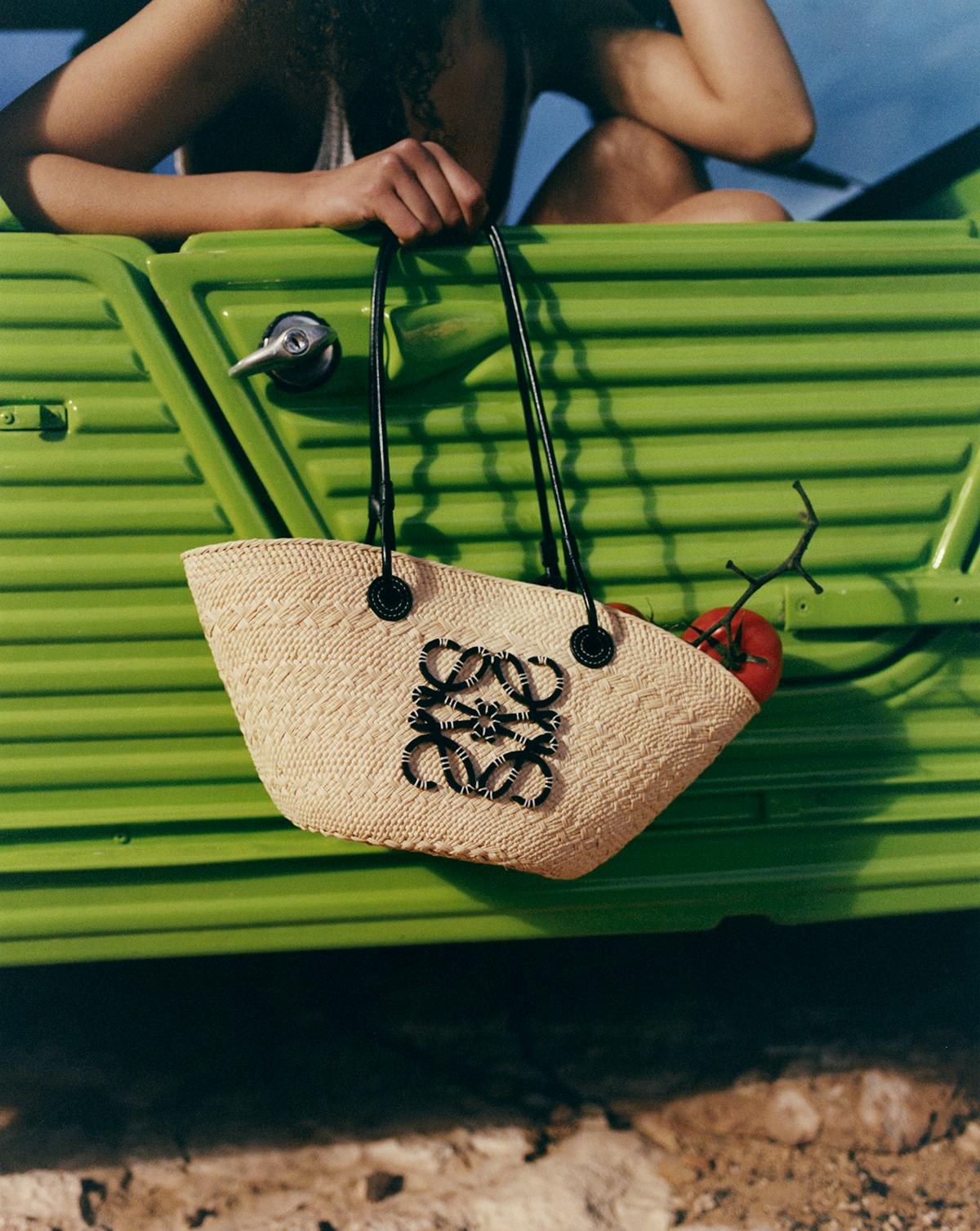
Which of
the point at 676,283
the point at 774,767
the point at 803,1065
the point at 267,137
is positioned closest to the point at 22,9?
the point at 267,137

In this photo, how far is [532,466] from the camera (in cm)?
113

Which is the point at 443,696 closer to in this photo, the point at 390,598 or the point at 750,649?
the point at 390,598

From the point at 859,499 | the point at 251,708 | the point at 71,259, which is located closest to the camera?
the point at 251,708

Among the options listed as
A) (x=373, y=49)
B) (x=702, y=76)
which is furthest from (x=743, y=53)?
(x=373, y=49)

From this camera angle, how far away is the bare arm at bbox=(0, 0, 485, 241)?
3.73 ft

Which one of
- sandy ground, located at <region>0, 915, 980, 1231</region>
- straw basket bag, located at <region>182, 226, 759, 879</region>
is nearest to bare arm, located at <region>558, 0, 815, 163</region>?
straw basket bag, located at <region>182, 226, 759, 879</region>

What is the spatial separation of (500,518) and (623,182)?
58cm

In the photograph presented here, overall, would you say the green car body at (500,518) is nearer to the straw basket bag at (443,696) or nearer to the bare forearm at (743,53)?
the straw basket bag at (443,696)

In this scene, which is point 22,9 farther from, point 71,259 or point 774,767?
point 774,767

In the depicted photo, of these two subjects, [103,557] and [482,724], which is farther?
[103,557]

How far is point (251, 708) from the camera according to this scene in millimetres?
960

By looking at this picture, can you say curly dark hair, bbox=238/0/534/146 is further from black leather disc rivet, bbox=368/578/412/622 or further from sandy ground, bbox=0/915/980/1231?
sandy ground, bbox=0/915/980/1231

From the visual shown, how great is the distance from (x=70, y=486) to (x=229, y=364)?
25 cm

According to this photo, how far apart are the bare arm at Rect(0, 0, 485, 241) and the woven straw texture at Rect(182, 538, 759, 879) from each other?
48cm
